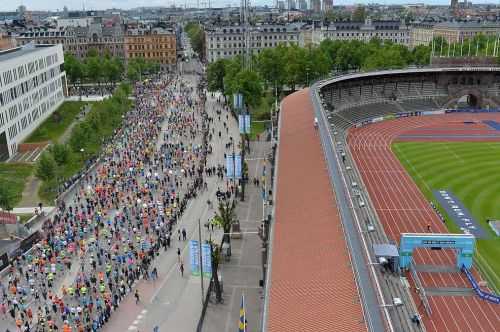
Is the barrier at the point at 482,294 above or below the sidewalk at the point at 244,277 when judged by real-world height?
above

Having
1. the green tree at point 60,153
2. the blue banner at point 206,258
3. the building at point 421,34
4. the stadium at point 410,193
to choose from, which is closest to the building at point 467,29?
the building at point 421,34

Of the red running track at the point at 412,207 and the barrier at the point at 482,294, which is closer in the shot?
the red running track at the point at 412,207

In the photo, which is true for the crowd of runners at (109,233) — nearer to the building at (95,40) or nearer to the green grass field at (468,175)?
the green grass field at (468,175)

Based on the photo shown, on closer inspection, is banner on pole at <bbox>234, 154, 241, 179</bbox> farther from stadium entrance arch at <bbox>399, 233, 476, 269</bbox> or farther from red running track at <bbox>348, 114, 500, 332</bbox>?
stadium entrance arch at <bbox>399, 233, 476, 269</bbox>

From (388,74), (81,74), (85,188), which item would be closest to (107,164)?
(85,188)

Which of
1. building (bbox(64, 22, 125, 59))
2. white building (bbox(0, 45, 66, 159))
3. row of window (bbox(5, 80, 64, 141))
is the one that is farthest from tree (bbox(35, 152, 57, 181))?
building (bbox(64, 22, 125, 59))

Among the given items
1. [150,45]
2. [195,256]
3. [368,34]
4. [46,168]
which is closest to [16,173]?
[46,168]
